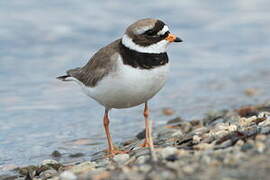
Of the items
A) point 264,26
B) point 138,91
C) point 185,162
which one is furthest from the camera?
point 264,26

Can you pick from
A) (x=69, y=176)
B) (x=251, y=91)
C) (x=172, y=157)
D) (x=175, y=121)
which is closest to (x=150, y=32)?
(x=172, y=157)

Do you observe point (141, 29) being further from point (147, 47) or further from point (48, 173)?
point (48, 173)

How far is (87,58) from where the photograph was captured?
43.7 ft

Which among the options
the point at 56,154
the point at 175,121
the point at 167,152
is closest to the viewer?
the point at 167,152

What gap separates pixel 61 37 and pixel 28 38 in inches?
28.5

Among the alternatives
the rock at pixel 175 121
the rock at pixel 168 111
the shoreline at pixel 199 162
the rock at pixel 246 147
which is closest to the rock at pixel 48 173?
the shoreline at pixel 199 162

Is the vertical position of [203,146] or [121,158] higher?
[203,146]

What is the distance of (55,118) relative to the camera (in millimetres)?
10406

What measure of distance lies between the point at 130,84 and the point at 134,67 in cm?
17

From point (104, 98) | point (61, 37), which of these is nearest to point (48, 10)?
point (61, 37)

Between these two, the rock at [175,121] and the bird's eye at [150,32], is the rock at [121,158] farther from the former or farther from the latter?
the rock at [175,121]

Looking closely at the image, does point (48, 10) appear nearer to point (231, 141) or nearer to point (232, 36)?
point (232, 36)

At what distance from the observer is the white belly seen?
6617 millimetres

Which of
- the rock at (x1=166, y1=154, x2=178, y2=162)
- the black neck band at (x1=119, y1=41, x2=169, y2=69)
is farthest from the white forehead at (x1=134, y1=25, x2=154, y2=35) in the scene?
Result: the rock at (x1=166, y1=154, x2=178, y2=162)
